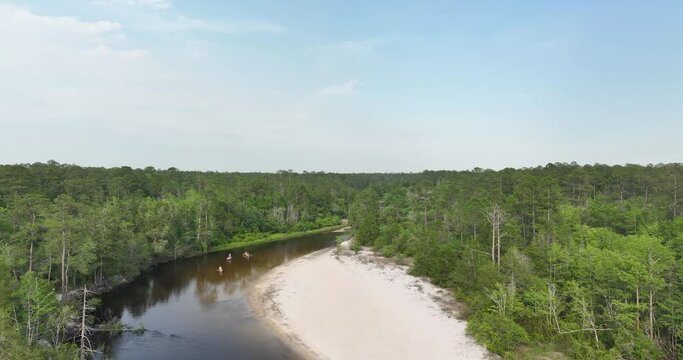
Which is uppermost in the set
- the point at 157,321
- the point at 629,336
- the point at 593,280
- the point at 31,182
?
the point at 31,182

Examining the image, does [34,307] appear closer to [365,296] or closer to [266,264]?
[365,296]

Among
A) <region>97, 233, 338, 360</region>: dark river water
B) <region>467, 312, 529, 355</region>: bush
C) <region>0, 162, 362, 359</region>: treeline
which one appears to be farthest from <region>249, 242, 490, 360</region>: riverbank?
<region>0, 162, 362, 359</region>: treeline

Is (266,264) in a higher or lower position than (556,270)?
lower

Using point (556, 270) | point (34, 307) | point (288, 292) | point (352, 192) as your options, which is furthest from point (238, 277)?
point (352, 192)

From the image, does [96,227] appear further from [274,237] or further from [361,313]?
[274,237]

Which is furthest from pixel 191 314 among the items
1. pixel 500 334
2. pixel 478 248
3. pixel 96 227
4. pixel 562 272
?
pixel 562 272

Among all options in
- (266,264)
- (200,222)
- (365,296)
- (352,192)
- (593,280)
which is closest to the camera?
(593,280)

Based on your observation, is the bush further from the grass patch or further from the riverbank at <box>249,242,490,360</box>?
the grass patch
